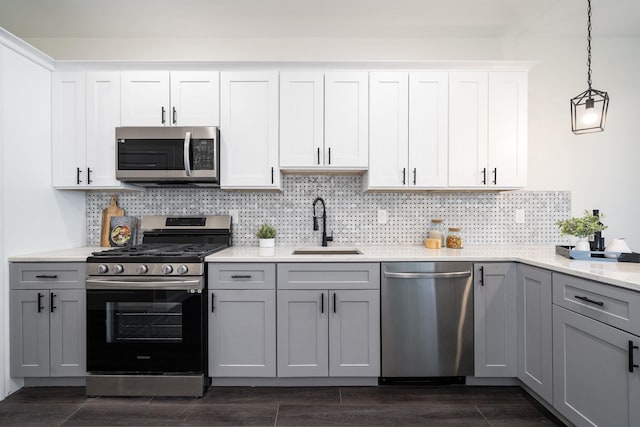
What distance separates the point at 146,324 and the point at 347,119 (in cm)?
207

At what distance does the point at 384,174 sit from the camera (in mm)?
2762

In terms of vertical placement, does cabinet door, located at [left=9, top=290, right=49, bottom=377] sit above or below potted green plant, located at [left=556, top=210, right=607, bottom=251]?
below

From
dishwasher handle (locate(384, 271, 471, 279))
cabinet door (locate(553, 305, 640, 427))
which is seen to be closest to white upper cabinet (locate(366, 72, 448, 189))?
dishwasher handle (locate(384, 271, 471, 279))

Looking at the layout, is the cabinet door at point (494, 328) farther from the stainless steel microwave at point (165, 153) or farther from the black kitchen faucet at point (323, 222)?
the stainless steel microwave at point (165, 153)

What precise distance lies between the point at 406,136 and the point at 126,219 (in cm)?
245

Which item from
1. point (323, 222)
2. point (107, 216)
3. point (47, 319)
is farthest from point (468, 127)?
point (47, 319)

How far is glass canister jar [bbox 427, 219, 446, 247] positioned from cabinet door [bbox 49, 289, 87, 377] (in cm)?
266

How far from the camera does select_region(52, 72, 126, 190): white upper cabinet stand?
2738 millimetres

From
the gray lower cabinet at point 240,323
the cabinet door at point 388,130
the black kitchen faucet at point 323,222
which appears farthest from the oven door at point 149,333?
the cabinet door at point 388,130

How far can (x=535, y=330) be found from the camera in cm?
218

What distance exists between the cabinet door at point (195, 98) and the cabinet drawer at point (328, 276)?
1.31 metres

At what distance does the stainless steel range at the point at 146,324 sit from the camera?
7.60 ft

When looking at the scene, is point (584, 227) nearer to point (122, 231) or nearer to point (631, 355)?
point (631, 355)

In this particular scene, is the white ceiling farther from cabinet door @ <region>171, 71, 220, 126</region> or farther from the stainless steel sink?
the stainless steel sink
